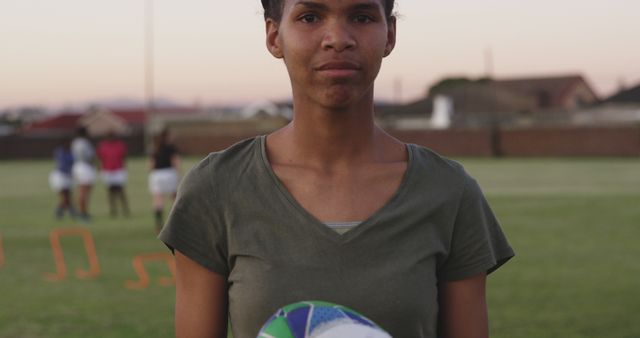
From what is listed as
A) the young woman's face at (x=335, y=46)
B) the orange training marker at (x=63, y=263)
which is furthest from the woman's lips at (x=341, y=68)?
the orange training marker at (x=63, y=263)

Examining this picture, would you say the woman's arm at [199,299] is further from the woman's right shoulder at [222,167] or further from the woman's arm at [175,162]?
the woman's arm at [175,162]

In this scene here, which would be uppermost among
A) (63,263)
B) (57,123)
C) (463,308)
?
(463,308)

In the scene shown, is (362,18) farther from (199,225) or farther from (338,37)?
(199,225)

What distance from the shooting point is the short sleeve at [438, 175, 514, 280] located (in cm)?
234

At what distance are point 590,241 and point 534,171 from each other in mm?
23240

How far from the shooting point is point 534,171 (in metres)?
37.9

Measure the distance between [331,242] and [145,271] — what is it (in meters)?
10.3

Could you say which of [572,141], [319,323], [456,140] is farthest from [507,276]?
[456,140]

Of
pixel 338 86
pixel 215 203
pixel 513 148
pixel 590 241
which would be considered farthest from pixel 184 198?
pixel 513 148

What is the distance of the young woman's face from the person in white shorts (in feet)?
61.4

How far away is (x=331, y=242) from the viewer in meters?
2.20

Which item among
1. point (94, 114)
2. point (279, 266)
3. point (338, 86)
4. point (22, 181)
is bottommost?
point (94, 114)

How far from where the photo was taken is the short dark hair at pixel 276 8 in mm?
2287

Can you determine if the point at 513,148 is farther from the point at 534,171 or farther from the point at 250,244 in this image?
the point at 250,244
